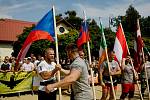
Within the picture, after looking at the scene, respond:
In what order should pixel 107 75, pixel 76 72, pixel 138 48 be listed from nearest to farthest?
pixel 76 72 → pixel 107 75 → pixel 138 48

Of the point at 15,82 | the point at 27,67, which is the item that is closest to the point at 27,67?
the point at 27,67

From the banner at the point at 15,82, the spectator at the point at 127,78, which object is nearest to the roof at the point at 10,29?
the banner at the point at 15,82

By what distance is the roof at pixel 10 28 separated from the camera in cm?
6059

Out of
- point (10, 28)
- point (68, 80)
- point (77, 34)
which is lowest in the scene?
point (68, 80)

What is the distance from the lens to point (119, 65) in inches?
509

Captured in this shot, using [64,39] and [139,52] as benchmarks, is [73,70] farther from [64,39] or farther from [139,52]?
[64,39]

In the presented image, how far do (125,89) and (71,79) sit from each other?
24.7 feet

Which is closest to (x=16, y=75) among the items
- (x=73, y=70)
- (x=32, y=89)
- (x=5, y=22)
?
(x=32, y=89)

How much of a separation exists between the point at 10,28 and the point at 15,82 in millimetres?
45893

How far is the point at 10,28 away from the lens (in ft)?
203

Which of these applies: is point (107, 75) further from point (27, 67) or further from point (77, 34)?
point (77, 34)

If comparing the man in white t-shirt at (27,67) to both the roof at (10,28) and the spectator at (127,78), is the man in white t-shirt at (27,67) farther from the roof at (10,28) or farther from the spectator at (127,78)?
the roof at (10,28)

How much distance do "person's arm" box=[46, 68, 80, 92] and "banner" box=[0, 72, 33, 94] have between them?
10.8m

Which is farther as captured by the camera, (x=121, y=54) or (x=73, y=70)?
(x=121, y=54)
